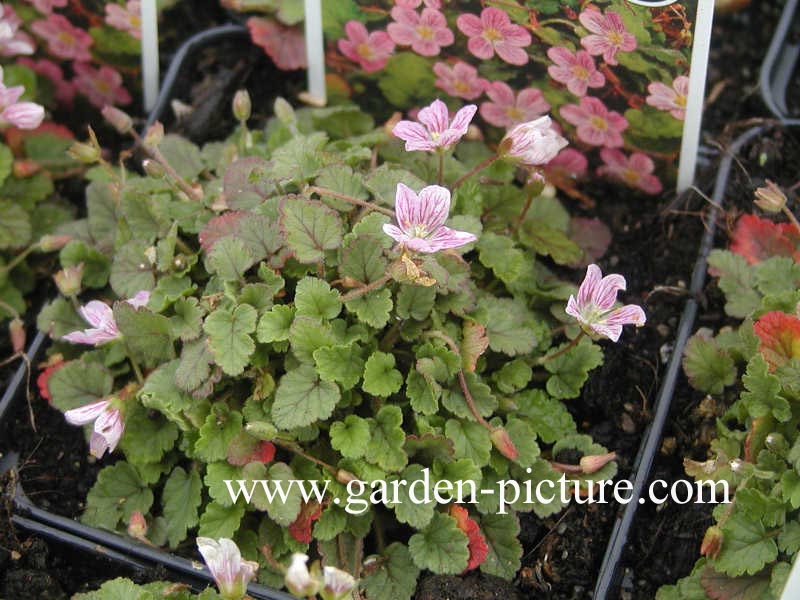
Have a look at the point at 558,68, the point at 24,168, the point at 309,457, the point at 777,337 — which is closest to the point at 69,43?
the point at 24,168

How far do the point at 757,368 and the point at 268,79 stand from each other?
1139 millimetres

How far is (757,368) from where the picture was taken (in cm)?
133

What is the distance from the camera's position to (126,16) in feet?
6.21

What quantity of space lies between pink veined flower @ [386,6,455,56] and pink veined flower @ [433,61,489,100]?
0.04 m

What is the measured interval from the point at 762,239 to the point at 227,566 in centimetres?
100

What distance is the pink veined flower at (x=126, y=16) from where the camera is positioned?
→ 188 cm

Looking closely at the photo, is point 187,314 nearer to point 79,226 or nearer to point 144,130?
point 79,226

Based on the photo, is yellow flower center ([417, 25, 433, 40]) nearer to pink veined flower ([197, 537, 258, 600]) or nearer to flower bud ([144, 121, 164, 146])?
flower bud ([144, 121, 164, 146])

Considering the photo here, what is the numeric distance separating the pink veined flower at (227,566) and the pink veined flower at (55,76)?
115cm

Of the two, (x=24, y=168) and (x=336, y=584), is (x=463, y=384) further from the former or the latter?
(x=24, y=168)

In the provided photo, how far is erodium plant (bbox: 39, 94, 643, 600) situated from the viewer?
1349 mm

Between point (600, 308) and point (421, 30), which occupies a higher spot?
point (421, 30)

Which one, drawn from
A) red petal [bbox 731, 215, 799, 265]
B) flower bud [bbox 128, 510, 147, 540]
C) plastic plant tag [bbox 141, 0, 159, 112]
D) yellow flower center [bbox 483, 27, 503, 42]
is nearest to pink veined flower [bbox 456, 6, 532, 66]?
yellow flower center [bbox 483, 27, 503, 42]

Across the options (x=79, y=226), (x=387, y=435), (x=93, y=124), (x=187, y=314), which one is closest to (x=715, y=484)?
(x=387, y=435)
